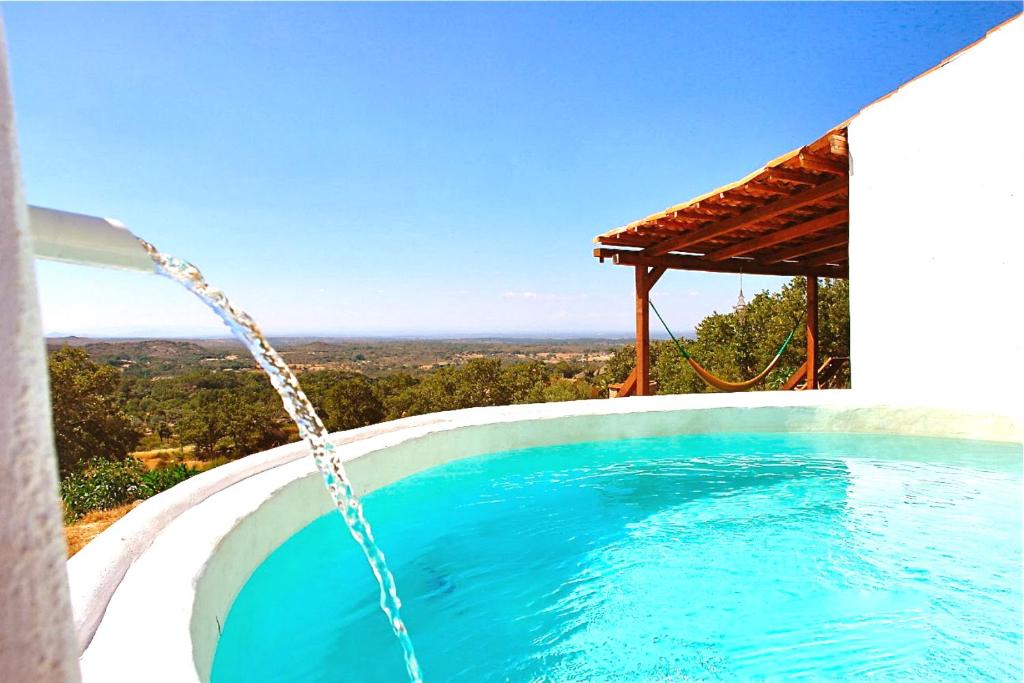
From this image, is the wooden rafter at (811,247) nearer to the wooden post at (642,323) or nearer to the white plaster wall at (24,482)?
the wooden post at (642,323)

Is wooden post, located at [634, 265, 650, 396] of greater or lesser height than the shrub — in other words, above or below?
above

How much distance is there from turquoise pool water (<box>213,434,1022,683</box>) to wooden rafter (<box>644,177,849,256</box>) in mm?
2426

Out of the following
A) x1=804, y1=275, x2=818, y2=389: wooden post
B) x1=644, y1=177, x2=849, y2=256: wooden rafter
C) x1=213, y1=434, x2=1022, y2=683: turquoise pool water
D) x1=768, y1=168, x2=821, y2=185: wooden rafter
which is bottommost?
x1=213, y1=434, x2=1022, y2=683: turquoise pool water

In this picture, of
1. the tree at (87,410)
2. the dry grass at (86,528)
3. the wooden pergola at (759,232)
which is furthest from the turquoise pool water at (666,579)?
the tree at (87,410)

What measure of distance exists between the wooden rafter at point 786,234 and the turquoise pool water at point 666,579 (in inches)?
102

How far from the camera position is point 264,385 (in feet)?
65.2

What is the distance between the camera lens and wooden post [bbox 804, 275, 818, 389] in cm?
777

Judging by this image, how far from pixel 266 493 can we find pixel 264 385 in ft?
62.7

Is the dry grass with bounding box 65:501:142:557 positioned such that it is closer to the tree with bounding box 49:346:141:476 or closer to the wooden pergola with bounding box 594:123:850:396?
the wooden pergola with bounding box 594:123:850:396

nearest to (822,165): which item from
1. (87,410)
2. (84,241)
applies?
(84,241)

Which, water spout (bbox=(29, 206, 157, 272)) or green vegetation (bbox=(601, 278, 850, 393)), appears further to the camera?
green vegetation (bbox=(601, 278, 850, 393))

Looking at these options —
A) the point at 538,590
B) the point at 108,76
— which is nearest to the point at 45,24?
the point at 108,76

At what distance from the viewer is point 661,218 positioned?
18.5 ft

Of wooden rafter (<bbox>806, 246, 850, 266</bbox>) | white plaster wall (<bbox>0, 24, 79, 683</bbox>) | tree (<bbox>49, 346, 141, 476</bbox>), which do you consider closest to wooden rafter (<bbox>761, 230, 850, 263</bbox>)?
wooden rafter (<bbox>806, 246, 850, 266</bbox>)
